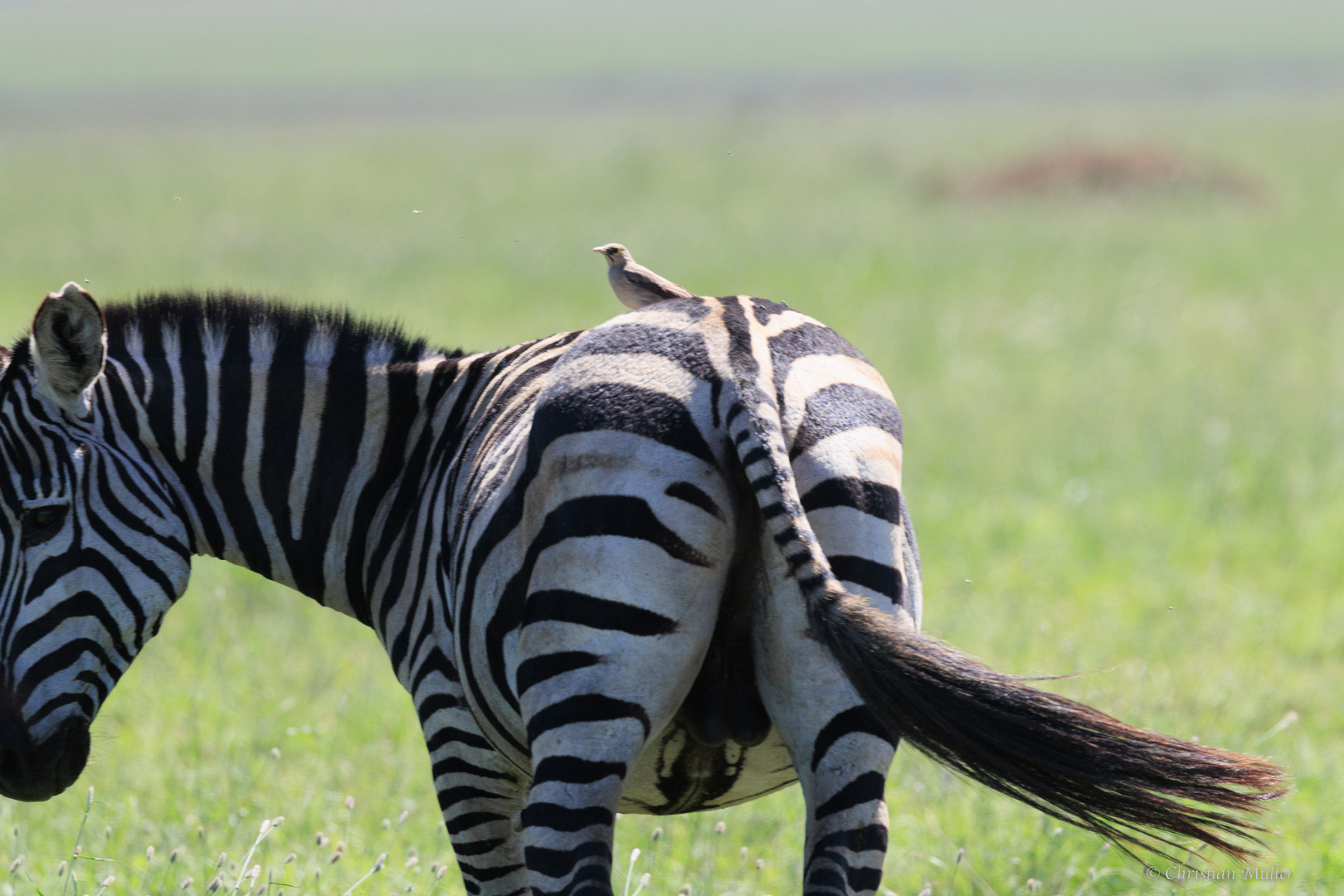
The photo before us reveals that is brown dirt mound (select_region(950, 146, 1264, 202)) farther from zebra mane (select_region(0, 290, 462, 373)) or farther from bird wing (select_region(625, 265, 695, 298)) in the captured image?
zebra mane (select_region(0, 290, 462, 373))

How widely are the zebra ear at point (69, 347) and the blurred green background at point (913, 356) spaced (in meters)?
1.27

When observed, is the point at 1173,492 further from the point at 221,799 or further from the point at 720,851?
the point at 221,799

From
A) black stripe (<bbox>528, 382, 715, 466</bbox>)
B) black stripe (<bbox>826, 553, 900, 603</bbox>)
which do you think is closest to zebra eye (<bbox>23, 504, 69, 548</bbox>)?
black stripe (<bbox>528, 382, 715, 466</bbox>)

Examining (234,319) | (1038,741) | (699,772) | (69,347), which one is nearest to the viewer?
(1038,741)

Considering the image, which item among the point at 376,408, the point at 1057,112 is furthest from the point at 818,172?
the point at 376,408

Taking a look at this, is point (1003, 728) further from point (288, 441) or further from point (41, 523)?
point (41, 523)

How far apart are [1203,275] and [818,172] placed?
11131mm

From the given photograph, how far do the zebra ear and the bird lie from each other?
1.14m

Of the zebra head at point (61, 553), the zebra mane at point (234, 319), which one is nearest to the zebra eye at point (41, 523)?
the zebra head at point (61, 553)

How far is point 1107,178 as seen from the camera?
69.8ft

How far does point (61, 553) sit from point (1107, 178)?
68.1 feet

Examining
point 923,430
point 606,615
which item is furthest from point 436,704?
point 923,430

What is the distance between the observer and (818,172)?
25.1 meters

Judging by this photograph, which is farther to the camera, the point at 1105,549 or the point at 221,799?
the point at 1105,549
